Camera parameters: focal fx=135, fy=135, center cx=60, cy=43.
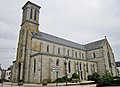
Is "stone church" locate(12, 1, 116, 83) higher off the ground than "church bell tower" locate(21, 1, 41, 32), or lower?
lower

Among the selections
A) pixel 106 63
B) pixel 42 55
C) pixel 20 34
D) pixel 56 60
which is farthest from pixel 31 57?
pixel 106 63

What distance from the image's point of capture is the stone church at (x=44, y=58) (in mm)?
35312

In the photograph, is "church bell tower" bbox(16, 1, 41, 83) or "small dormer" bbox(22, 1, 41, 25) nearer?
"church bell tower" bbox(16, 1, 41, 83)

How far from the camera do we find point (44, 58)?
116 feet

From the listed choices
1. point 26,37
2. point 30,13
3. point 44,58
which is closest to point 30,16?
point 30,13

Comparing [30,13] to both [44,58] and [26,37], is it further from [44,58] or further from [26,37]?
[44,58]

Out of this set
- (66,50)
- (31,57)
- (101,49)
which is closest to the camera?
(31,57)

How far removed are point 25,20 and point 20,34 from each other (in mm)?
5150

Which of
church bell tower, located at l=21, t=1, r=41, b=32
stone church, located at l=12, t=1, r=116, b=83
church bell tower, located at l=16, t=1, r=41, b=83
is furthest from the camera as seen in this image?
church bell tower, located at l=21, t=1, r=41, b=32

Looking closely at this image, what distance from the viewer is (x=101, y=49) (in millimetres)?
53688

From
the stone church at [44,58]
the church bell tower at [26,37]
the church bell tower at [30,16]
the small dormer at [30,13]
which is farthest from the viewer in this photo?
the small dormer at [30,13]

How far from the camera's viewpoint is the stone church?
35312 mm

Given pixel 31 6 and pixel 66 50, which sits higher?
pixel 31 6

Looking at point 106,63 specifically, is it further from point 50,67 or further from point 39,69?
point 39,69
